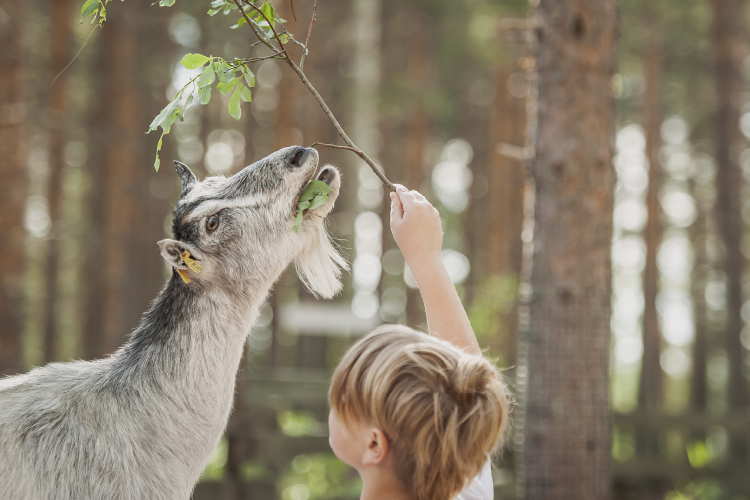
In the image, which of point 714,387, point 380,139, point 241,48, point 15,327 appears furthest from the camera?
point 714,387

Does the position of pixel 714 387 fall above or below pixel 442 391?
below

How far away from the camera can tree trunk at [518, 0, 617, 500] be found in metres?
4.15

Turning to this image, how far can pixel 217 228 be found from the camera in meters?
2.15

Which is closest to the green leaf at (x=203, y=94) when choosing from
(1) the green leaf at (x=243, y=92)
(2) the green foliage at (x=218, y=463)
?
(1) the green leaf at (x=243, y=92)

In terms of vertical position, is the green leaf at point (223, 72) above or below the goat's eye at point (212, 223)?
above

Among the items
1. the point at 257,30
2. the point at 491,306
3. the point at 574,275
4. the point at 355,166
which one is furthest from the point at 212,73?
the point at 355,166

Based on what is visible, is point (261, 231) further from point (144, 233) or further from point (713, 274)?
point (713, 274)

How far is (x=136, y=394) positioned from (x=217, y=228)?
59cm

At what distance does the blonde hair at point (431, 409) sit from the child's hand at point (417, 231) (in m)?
0.51

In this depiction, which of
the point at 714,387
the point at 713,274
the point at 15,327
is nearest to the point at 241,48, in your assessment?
the point at 15,327

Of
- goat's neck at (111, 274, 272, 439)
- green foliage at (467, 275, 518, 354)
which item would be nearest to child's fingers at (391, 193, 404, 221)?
goat's neck at (111, 274, 272, 439)

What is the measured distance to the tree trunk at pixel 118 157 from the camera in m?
11.0

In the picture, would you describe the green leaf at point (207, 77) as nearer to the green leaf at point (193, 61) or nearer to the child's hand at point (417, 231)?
the green leaf at point (193, 61)

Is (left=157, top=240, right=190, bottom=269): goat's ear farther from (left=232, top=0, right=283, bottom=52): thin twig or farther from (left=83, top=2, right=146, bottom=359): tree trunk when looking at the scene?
(left=83, top=2, right=146, bottom=359): tree trunk
